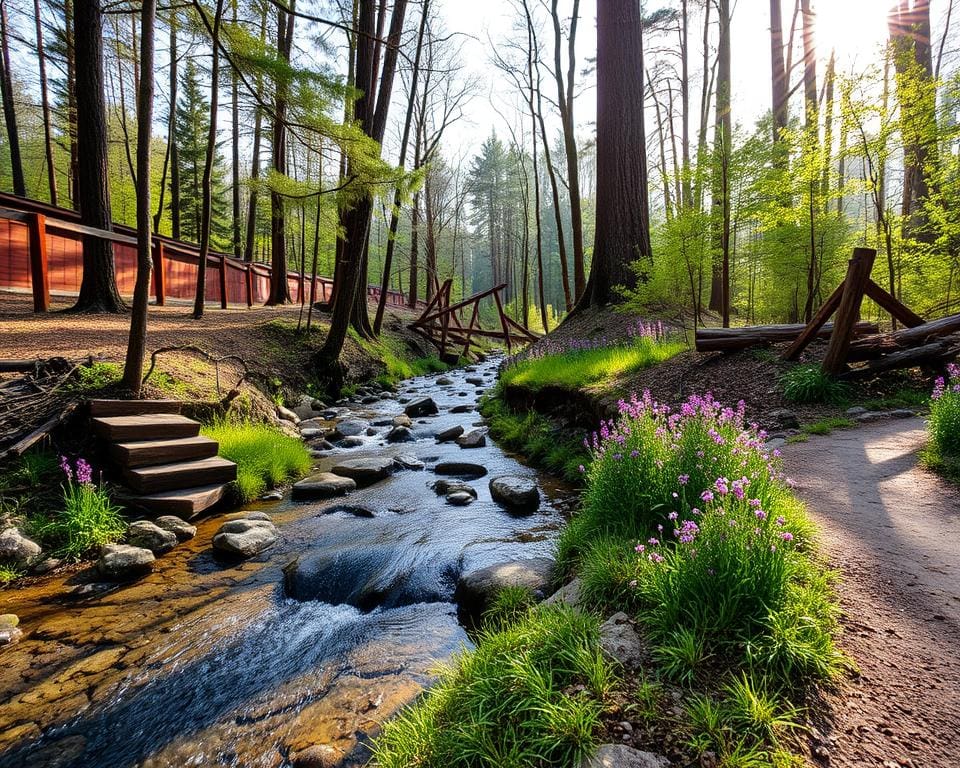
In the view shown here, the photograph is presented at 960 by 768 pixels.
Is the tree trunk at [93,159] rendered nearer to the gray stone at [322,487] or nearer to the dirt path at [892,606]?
the gray stone at [322,487]

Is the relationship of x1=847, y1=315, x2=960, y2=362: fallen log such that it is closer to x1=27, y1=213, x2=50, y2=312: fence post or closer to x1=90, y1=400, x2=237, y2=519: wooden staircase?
x1=90, y1=400, x2=237, y2=519: wooden staircase

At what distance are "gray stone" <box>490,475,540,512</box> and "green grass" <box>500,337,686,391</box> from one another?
2169mm

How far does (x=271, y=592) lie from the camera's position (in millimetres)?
3227

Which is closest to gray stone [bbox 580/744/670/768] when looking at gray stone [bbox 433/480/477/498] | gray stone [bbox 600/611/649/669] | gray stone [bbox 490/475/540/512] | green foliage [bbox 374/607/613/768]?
green foliage [bbox 374/607/613/768]

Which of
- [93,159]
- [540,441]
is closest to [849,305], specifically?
[540,441]

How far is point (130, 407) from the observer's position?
4.45 m

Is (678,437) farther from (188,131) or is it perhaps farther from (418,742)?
(188,131)

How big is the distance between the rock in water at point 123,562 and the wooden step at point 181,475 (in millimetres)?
688

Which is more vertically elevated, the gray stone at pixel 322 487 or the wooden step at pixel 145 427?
the wooden step at pixel 145 427

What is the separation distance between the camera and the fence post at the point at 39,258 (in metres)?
7.07

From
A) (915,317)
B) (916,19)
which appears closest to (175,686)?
(915,317)

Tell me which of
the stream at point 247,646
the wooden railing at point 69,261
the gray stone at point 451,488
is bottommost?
the stream at point 247,646

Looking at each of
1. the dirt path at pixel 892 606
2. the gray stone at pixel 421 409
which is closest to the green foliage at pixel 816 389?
the dirt path at pixel 892 606

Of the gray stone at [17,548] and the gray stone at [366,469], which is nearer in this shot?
the gray stone at [17,548]
